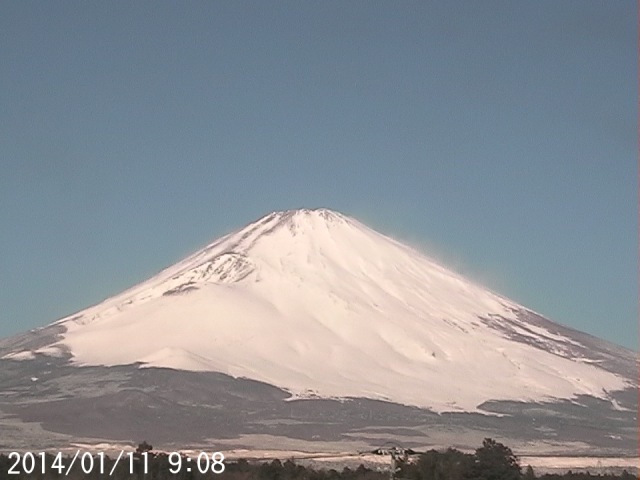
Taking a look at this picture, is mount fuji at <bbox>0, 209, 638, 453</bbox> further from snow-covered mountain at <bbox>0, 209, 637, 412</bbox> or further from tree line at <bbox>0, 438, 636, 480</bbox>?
tree line at <bbox>0, 438, 636, 480</bbox>

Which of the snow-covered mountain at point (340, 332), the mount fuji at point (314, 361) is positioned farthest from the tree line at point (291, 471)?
the snow-covered mountain at point (340, 332)

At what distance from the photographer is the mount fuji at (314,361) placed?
11938 cm

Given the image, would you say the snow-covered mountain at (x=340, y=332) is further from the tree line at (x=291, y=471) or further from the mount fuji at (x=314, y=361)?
the tree line at (x=291, y=471)

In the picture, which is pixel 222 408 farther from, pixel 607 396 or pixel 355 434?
pixel 607 396

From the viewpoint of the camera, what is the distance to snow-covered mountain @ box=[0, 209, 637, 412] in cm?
14325

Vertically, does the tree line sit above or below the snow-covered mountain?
below

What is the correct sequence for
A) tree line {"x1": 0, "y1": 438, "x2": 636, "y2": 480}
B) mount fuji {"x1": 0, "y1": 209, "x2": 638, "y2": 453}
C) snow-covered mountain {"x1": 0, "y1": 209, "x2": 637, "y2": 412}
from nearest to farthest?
tree line {"x1": 0, "y1": 438, "x2": 636, "y2": 480} → mount fuji {"x1": 0, "y1": 209, "x2": 638, "y2": 453} → snow-covered mountain {"x1": 0, "y1": 209, "x2": 637, "y2": 412}

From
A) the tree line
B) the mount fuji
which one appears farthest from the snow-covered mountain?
the tree line

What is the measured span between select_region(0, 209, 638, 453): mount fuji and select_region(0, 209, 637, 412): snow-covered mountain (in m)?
0.32

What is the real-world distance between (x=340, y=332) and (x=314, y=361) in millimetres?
12182

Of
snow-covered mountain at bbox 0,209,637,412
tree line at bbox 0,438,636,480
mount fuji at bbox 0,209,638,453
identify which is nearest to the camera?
tree line at bbox 0,438,636,480

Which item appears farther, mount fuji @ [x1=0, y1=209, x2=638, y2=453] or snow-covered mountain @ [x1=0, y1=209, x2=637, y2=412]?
snow-covered mountain @ [x1=0, y1=209, x2=637, y2=412]

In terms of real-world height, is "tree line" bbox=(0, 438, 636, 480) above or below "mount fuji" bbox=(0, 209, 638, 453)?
below

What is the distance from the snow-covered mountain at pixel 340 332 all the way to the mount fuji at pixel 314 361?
1.04 feet
